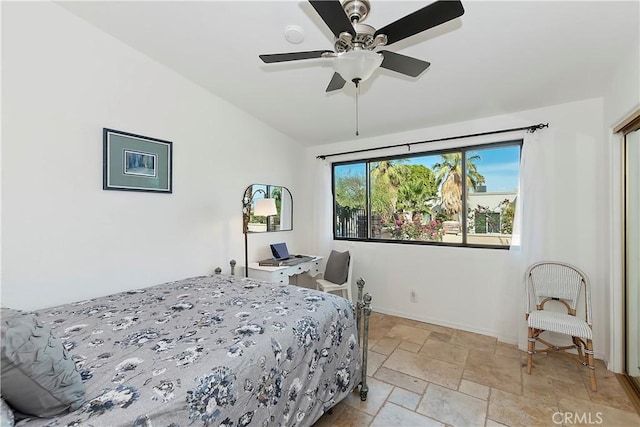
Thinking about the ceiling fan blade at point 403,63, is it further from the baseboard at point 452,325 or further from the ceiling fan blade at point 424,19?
the baseboard at point 452,325

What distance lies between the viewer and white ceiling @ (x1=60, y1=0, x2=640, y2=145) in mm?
1739

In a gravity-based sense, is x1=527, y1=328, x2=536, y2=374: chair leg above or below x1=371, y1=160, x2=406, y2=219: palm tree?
below

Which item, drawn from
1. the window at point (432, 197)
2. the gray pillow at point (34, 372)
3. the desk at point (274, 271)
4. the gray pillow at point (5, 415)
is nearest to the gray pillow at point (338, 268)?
the desk at point (274, 271)

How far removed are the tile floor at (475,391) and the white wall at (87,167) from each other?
1.92 m

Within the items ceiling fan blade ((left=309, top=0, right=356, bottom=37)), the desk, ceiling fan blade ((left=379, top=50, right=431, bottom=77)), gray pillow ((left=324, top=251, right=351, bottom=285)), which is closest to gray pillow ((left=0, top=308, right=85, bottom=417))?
ceiling fan blade ((left=309, top=0, right=356, bottom=37))

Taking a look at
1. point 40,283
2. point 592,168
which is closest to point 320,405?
point 40,283

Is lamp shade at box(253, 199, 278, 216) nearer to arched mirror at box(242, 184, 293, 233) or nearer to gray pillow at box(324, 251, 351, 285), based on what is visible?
arched mirror at box(242, 184, 293, 233)

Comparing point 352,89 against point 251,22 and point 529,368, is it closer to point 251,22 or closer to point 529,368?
point 251,22

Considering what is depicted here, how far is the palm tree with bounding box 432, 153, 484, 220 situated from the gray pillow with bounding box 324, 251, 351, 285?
4.29 feet

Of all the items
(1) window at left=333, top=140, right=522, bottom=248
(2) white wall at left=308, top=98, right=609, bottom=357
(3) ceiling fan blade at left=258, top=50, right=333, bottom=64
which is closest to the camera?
(3) ceiling fan blade at left=258, top=50, right=333, bottom=64

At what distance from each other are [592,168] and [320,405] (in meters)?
2.93

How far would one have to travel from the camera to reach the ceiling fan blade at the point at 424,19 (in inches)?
45.6

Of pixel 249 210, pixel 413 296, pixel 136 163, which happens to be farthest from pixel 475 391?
pixel 136 163

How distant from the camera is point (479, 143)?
299 centimetres
